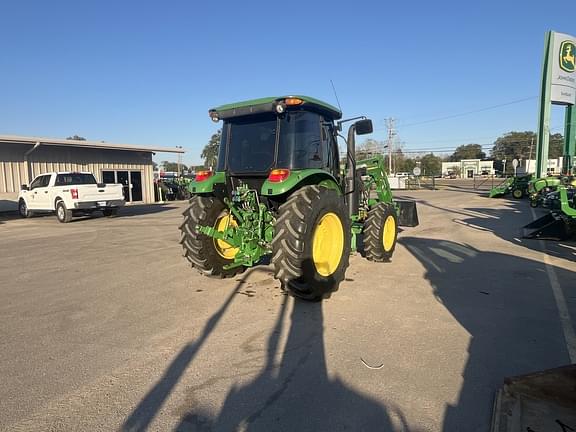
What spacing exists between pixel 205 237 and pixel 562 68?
95.4ft

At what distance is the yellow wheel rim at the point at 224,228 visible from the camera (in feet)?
20.6

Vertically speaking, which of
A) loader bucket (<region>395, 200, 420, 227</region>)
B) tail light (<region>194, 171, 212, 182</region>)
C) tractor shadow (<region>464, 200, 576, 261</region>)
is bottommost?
tractor shadow (<region>464, 200, 576, 261</region>)

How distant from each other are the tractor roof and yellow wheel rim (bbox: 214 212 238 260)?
154 centimetres

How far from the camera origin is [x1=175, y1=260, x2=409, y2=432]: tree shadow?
2688 mm

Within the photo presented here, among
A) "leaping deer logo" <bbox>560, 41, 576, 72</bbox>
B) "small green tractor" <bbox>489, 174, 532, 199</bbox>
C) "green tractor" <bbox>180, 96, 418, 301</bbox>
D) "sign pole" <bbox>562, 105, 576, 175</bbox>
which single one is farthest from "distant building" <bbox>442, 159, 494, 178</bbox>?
"green tractor" <bbox>180, 96, 418, 301</bbox>

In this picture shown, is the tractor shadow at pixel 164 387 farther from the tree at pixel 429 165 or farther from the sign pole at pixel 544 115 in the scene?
the tree at pixel 429 165

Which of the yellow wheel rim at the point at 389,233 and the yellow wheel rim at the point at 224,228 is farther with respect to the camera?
the yellow wheel rim at the point at 389,233

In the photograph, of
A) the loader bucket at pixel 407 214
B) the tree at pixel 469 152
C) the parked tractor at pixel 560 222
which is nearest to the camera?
the parked tractor at pixel 560 222

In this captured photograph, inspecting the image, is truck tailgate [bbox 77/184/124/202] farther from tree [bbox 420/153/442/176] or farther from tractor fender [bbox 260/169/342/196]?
tree [bbox 420/153/442/176]

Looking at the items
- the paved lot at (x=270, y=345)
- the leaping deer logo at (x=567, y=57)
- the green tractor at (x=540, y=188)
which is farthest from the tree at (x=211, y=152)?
the leaping deer logo at (x=567, y=57)

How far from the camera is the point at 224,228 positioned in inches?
252

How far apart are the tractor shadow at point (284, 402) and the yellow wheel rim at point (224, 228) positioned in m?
2.53

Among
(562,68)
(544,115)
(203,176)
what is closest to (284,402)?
(203,176)

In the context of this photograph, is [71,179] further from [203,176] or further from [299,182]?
[299,182]
